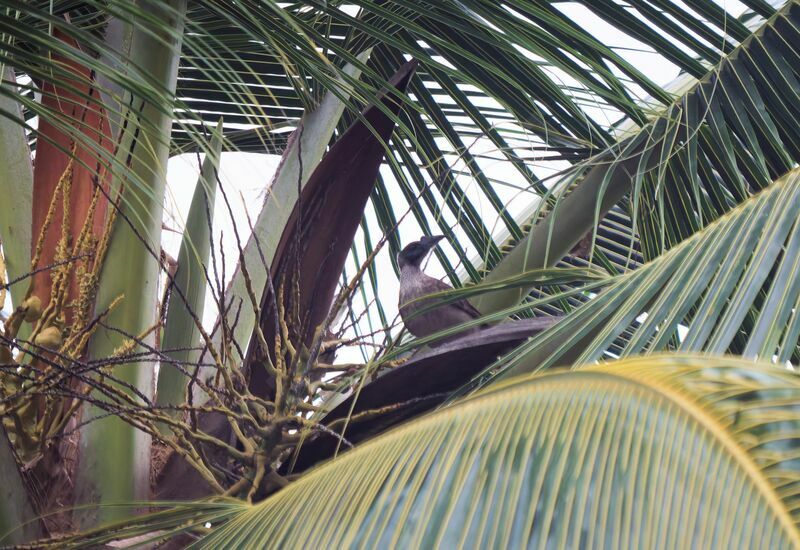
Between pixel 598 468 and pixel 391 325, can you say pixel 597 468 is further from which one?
pixel 391 325

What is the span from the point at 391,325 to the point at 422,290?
1.27 m

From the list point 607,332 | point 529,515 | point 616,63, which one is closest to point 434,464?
point 529,515

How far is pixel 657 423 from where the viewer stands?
2.39ft

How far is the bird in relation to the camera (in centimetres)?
273

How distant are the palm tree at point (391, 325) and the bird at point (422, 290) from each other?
0.65ft

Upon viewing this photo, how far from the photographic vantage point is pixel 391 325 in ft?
5.69

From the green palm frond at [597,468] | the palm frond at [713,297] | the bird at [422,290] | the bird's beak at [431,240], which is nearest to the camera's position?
the green palm frond at [597,468]

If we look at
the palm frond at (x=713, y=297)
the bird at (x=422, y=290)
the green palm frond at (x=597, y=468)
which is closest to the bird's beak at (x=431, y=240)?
the bird at (x=422, y=290)

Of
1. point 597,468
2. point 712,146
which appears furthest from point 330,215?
point 597,468

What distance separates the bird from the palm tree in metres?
0.20

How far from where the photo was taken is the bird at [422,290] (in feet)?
8.95

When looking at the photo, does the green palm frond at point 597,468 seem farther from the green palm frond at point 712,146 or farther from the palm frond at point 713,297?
the green palm frond at point 712,146

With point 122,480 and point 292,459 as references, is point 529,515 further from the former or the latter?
point 122,480

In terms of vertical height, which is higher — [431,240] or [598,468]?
[431,240]
